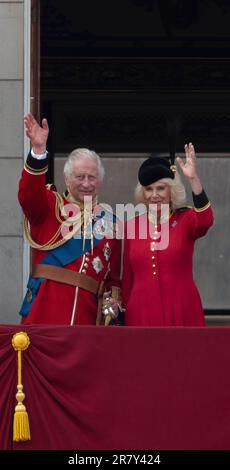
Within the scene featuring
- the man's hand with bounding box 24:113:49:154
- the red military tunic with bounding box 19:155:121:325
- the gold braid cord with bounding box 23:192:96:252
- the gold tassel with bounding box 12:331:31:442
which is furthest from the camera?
the gold braid cord with bounding box 23:192:96:252

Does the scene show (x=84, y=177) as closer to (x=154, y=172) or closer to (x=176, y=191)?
(x=154, y=172)

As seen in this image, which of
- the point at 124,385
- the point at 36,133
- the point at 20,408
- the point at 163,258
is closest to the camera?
the point at 20,408

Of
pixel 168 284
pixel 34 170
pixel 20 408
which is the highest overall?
pixel 34 170

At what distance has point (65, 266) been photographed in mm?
7945

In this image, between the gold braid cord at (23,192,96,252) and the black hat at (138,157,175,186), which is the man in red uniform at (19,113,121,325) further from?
the black hat at (138,157,175,186)

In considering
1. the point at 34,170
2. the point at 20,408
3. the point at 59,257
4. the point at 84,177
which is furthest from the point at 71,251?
the point at 20,408

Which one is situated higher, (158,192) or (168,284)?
(158,192)

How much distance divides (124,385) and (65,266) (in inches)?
38.7

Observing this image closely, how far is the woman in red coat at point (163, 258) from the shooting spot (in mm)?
7891

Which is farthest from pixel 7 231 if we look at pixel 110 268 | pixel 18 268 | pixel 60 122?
pixel 60 122

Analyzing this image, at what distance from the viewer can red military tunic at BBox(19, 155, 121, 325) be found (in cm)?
786

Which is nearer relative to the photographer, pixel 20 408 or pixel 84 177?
pixel 20 408

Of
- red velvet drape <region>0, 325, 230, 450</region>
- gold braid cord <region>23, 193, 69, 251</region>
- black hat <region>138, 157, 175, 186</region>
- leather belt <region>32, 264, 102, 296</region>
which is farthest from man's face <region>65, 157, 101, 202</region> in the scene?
red velvet drape <region>0, 325, 230, 450</region>

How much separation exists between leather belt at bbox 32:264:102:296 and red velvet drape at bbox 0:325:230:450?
720 millimetres
